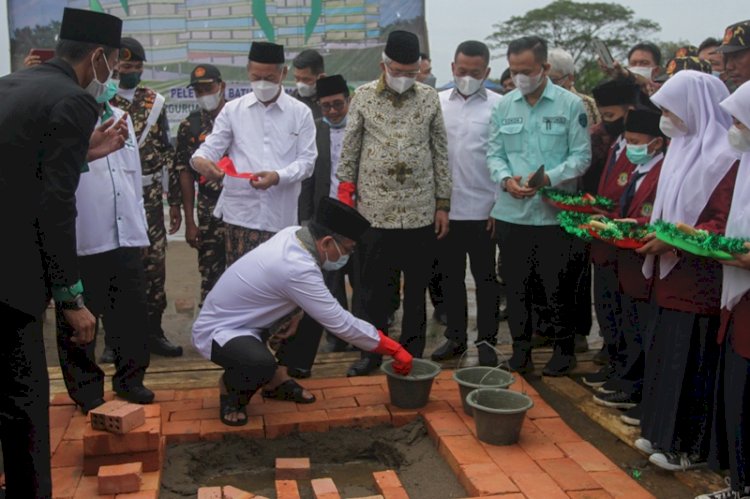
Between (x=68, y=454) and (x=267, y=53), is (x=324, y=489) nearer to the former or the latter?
(x=68, y=454)

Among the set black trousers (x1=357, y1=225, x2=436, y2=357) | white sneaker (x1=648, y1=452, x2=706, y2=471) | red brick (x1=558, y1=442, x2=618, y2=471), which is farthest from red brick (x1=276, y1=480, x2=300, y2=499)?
white sneaker (x1=648, y1=452, x2=706, y2=471)

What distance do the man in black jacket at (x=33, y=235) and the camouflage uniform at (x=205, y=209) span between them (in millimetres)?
2670

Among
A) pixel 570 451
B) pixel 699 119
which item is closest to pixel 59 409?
pixel 570 451

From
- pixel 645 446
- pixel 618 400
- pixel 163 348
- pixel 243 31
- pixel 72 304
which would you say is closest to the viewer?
pixel 72 304

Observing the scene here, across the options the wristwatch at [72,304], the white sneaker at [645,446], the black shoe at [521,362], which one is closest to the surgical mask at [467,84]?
the black shoe at [521,362]

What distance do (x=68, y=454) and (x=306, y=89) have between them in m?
3.60

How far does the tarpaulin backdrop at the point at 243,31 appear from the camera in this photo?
9.41m

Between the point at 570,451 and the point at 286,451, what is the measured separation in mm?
1468

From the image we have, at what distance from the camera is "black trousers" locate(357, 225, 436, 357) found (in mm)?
5016

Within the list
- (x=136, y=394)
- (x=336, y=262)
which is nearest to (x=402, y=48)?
(x=336, y=262)

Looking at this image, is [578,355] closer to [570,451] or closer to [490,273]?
[490,273]

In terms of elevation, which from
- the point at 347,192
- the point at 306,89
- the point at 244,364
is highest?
the point at 306,89

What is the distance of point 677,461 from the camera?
12.1 ft

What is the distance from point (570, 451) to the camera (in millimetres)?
3812
